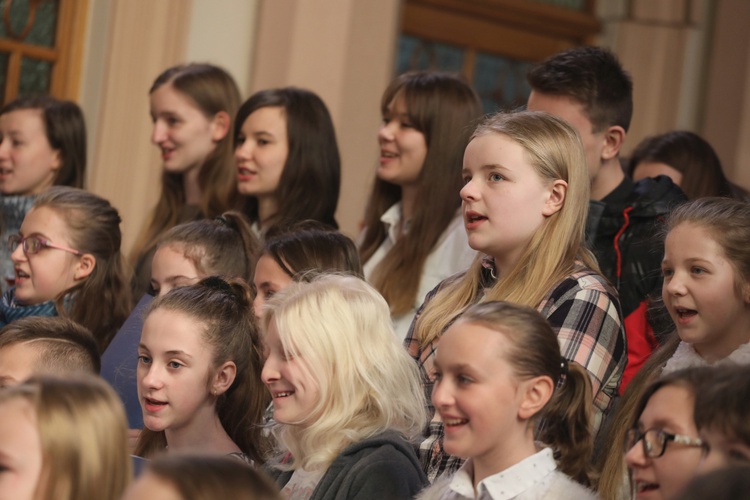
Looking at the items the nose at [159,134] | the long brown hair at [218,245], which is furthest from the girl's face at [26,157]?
the long brown hair at [218,245]

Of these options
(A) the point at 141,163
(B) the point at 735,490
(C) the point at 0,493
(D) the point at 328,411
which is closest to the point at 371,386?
(D) the point at 328,411

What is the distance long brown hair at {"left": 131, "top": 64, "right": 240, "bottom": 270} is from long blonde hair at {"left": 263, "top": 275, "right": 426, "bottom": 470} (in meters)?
1.64

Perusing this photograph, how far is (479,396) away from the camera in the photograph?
88.8 inches

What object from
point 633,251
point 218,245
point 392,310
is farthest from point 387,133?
point 633,251

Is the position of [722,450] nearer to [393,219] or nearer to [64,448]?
[64,448]

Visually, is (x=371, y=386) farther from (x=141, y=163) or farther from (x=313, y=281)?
(x=141, y=163)

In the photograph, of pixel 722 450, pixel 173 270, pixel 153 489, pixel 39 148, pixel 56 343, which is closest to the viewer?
pixel 153 489

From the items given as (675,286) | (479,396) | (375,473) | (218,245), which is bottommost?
(375,473)

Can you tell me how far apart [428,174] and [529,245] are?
3.78ft

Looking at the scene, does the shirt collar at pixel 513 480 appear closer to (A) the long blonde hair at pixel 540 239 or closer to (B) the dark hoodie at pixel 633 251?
(A) the long blonde hair at pixel 540 239

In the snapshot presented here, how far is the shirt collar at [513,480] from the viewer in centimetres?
224

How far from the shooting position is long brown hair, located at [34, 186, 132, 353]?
3.76 m

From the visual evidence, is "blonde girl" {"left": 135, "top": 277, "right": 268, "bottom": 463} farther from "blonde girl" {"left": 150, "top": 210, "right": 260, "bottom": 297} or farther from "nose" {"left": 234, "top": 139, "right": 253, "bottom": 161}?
"nose" {"left": 234, "top": 139, "right": 253, "bottom": 161}

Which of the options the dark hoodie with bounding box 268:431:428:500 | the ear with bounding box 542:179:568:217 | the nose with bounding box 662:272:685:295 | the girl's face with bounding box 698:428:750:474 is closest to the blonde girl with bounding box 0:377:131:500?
the dark hoodie with bounding box 268:431:428:500
